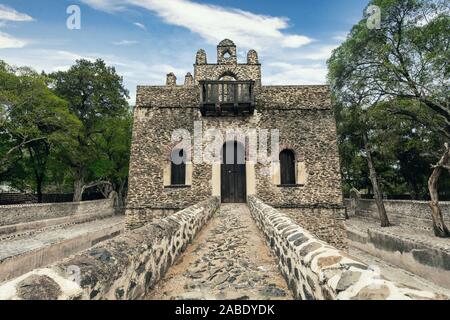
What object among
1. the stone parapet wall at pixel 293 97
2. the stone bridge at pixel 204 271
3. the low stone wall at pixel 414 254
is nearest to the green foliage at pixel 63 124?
the stone parapet wall at pixel 293 97

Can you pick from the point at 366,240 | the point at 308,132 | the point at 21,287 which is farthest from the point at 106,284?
the point at 366,240

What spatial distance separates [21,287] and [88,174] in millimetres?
27073

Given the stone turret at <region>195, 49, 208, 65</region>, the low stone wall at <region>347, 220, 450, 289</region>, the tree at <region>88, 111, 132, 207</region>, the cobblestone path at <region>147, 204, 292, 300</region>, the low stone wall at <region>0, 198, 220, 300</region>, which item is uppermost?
the stone turret at <region>195, 49, 208, 65</region>

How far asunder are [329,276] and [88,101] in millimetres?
25291

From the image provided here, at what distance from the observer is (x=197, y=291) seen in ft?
9.80

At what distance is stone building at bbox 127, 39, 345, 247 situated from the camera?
476 inches

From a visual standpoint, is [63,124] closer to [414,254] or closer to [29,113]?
[29,113]

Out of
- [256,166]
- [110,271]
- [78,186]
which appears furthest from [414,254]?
[78,186]

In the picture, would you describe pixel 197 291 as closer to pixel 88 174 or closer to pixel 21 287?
pixel 21 287

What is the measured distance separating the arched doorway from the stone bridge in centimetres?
741

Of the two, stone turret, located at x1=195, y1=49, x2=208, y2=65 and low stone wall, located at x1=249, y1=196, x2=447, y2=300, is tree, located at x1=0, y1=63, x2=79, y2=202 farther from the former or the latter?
low stone wall, located at x1=249, y1=196, x2=447, y2=300

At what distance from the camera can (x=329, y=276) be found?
1.95m

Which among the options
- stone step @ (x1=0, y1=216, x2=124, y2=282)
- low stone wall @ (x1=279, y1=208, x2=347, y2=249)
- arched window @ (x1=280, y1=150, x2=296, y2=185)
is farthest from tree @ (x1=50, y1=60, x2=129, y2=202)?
low stone wall @ (x1=279, y1=208, x2=347, y2=249)
